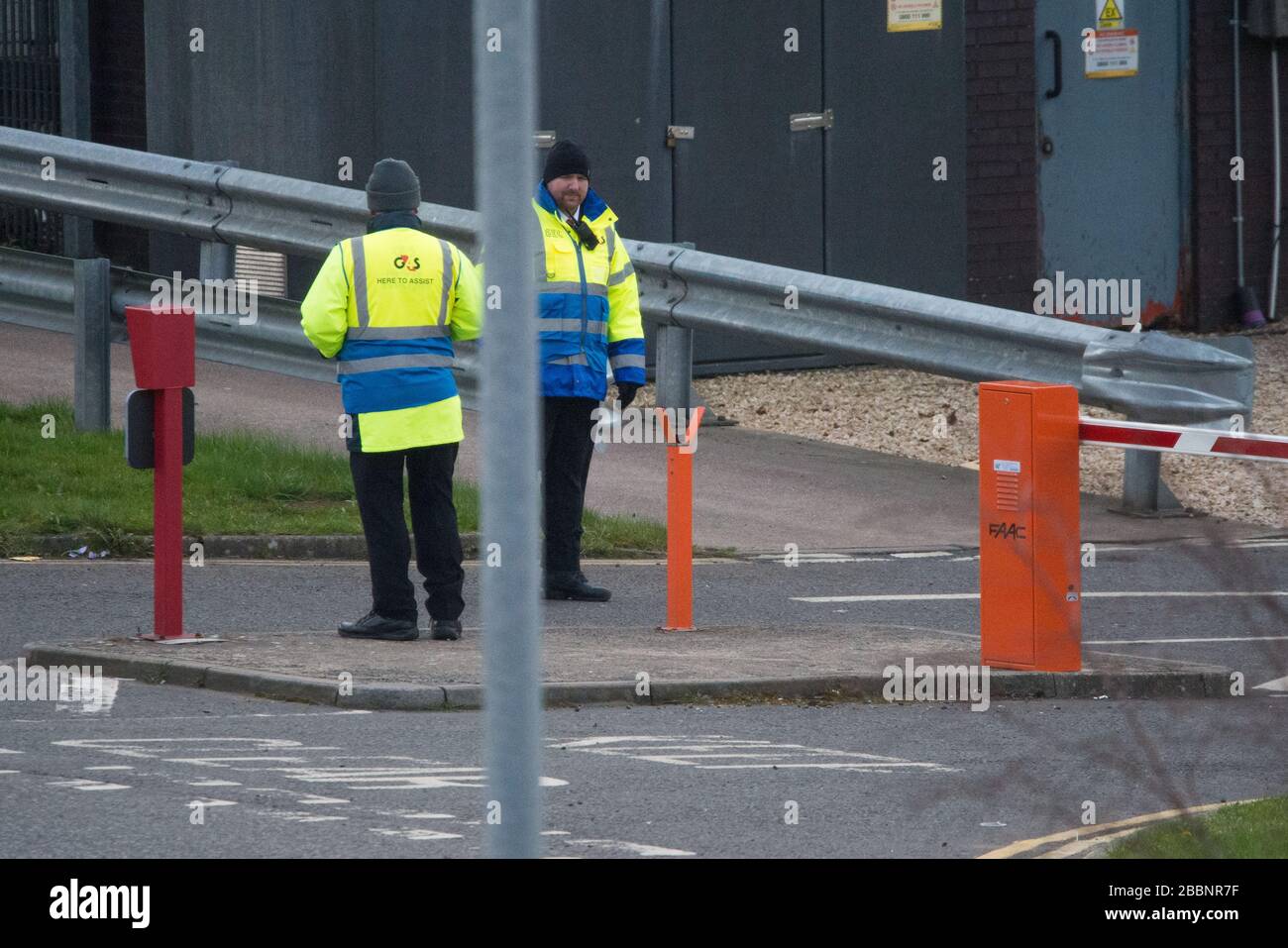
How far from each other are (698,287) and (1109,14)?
5.85 m

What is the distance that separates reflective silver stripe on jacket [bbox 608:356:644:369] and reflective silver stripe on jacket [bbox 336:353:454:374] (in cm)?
153

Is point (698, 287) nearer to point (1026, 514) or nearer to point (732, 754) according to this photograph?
point (1026, 514)

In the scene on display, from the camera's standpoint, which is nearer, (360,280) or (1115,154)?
(360,280)

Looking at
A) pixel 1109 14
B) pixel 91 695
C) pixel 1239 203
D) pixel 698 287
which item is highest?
pixel 1109 14

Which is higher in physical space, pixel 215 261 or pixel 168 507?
pixel 215 261

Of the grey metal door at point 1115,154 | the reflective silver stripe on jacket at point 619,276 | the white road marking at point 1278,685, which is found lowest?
the white road marking at point 1278,685

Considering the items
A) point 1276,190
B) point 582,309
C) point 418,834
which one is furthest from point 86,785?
point 1276,190

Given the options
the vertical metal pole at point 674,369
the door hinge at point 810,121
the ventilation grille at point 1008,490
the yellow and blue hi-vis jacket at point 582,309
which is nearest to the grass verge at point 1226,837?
the ventilation grille at point 1008,490

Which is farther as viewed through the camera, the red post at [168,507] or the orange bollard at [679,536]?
the orange bollard at [679,536]

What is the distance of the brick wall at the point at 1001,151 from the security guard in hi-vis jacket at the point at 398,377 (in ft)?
27.0

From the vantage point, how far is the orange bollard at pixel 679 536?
31.1 ft

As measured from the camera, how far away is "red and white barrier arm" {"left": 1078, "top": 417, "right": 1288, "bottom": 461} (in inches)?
318

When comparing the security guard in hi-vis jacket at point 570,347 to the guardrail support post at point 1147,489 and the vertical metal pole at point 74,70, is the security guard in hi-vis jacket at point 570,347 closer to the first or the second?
the guardrail support post at point 1147,489

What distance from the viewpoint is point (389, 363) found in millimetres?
9148
